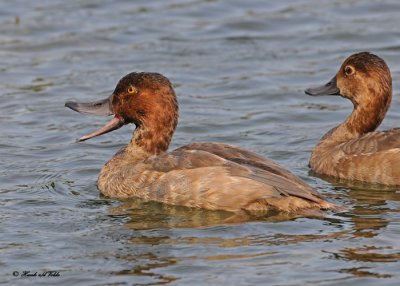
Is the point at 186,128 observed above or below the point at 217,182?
below

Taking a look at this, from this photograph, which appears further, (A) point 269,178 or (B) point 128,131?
(B) point 128,131

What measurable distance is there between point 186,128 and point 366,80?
7.30 ft

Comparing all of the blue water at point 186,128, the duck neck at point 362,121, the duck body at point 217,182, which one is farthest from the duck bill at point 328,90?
the duck body at point 217,182

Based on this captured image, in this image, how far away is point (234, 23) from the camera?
1700 cm

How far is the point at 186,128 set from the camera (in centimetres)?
1277

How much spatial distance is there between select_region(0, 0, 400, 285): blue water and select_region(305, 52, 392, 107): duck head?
2.59 feet

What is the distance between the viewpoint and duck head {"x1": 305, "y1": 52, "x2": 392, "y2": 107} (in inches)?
452

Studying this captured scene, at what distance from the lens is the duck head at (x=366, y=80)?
11477 mm

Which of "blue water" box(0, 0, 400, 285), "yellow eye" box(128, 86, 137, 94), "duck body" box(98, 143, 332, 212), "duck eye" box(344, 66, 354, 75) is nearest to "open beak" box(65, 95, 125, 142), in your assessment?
"yellow eye" box(128, 86, 137, 94)

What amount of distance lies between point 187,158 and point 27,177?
1.90 m

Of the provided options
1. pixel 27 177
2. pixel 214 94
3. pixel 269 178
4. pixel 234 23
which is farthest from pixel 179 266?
pixel 234 23

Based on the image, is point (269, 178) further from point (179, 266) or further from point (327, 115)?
point (327, 115)

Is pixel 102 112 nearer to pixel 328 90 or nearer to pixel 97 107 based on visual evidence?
pixel 97 107

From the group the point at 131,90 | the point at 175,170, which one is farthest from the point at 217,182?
the point at 131,90
